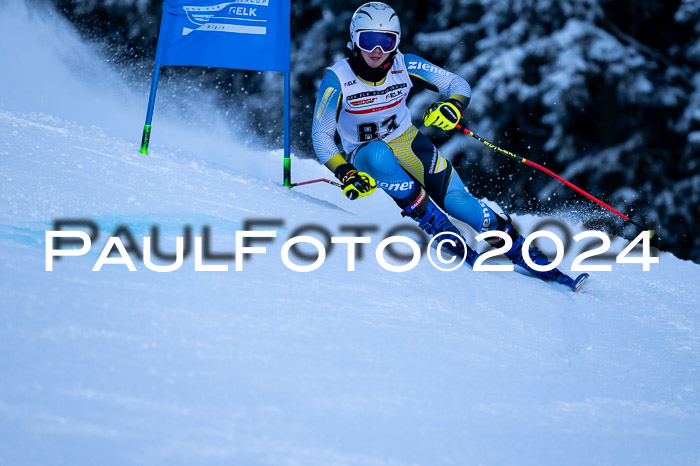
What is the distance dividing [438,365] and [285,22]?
3.13 m

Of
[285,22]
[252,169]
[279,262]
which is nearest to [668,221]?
[252,169]

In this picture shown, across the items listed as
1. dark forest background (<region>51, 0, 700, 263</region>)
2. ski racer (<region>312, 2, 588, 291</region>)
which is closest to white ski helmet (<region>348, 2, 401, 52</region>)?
ski racer (<region>312, 2, 588, 291</region>)

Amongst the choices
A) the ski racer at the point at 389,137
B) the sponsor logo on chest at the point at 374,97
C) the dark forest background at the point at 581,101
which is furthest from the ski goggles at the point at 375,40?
the dark forest background at the point at 581,101

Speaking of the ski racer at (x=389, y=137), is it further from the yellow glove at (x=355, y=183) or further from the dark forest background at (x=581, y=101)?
the dark forest background at (x=581, y=101)

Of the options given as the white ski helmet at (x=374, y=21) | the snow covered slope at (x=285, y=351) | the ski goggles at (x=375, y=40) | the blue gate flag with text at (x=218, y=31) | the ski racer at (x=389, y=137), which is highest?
the blue gate flag with text at (x=218, y=31)

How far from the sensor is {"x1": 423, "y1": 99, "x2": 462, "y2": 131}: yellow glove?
431cm

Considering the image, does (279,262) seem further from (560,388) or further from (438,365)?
(560,388)

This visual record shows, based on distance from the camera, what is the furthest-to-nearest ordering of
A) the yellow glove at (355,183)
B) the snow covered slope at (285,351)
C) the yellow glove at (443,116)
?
the yellow glove at (443,116)
the yellow glove at (355,183)
the snow covered slope at (285,351)

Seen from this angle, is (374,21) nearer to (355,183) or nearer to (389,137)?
(389,137)

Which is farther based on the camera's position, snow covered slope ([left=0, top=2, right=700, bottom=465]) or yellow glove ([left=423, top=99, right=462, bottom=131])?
yellow glove ([left=423, top=99, right=462, bottom=131])

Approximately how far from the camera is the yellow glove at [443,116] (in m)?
4.31

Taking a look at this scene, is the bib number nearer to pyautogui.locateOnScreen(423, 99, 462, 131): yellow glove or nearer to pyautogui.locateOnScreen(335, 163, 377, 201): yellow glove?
pyautogui.locateOnScreen(423, 99, 462, 131): yellow glove

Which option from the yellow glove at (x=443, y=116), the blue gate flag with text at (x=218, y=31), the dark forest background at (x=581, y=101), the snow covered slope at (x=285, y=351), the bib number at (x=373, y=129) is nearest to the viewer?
the snow covered slope at (x=285, y=351)

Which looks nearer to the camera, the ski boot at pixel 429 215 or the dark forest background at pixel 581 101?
the ski boot at pixel 429 215
